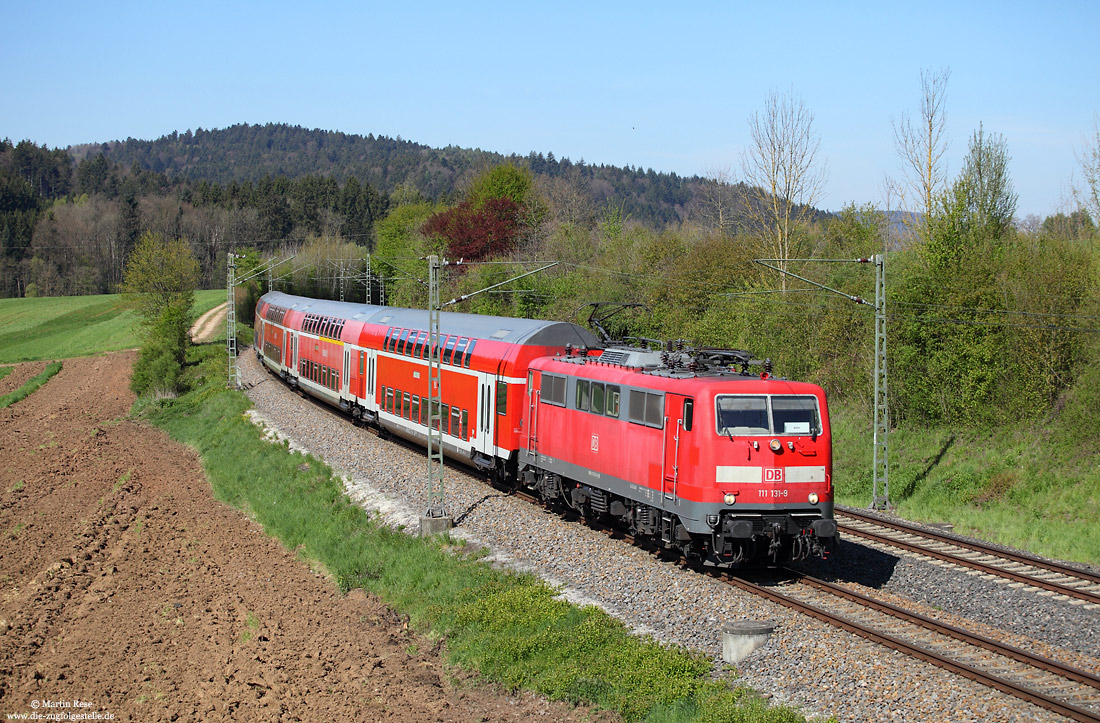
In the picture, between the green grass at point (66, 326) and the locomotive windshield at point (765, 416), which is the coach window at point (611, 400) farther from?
the green grass at point (66, 326)

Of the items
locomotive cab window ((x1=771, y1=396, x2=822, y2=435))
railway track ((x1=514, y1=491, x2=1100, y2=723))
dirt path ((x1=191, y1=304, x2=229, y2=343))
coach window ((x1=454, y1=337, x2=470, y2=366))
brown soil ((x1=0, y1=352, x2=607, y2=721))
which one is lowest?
brown soil ((x1=0, y1=352, x2=607, y2=721))

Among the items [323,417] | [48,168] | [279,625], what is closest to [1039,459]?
[279,625]

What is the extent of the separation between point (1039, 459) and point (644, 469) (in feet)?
44.8

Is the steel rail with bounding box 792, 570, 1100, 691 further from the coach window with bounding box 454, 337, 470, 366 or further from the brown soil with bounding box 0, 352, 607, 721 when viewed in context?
the coach window with bounding box 454, 337, 470, 366

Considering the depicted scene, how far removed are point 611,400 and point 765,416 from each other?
11.5 feet

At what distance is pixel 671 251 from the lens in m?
42.2

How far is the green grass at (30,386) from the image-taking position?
5038 cm

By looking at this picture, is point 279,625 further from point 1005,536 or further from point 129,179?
point 129,179

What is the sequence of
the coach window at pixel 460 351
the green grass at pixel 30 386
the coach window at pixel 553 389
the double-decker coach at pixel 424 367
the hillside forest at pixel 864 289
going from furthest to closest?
the green grass at pixel 30 386 < the hillside forest at pixel 864 289 < the coach window at pixel 460 351 < the double-decker coach at pixel 424 367 < the coach window at pixel 553 389

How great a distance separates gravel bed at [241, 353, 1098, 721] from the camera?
10.0m

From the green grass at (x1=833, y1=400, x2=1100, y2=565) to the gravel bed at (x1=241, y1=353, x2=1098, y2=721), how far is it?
4503 mm

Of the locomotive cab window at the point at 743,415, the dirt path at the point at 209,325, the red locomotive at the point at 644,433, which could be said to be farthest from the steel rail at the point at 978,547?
the dirt path at the point at 209,325

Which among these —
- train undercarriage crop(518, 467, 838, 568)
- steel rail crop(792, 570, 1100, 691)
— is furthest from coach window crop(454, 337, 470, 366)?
steel rail crop(792, 570, 1100, 691)

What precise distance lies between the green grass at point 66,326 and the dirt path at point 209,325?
1.26 meters
